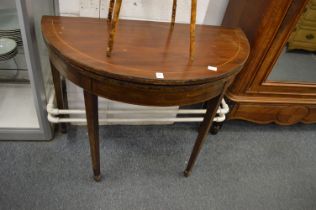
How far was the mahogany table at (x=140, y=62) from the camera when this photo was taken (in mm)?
721

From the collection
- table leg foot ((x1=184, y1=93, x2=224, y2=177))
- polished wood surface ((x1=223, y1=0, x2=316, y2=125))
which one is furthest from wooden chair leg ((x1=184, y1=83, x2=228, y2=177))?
polished wood surface ((x1=223, y1=0, x2=316, y2=125))

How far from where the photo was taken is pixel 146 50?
830 millimetres

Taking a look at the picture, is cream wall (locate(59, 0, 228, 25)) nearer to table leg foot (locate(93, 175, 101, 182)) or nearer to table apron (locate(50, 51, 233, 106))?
table apron (locate(50, 51, 233, 106))

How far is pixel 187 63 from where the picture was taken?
80cm

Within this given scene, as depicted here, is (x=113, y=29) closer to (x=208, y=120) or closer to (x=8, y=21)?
(x=208, y=120)

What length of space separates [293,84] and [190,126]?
2.03 feet

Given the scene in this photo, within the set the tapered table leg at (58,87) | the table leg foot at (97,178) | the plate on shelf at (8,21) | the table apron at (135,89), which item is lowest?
the table leg foot at (97,178)

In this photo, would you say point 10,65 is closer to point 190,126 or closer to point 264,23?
point 190,126

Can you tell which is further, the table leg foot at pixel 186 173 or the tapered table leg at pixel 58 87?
the table leg foot at pixel 186 173

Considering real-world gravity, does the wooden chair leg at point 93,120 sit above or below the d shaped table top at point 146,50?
below

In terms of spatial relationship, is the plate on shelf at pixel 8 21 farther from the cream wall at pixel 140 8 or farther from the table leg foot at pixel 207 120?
the table leg foot at pixel 207 120

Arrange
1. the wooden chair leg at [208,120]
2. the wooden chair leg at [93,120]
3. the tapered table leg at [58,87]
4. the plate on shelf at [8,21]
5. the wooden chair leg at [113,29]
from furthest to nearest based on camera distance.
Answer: the plate on shelf at [8,21], the tapered table leg at [58,87], the wooden chair leg at [208,120], the wooden chair leg at [93,120], the wooden chair leg at [113,29]

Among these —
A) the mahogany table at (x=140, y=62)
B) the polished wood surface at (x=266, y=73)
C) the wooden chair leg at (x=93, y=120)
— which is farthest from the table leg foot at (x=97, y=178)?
the polished wood surface at (x=266, y=73)

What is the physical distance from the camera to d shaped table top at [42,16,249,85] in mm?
721
